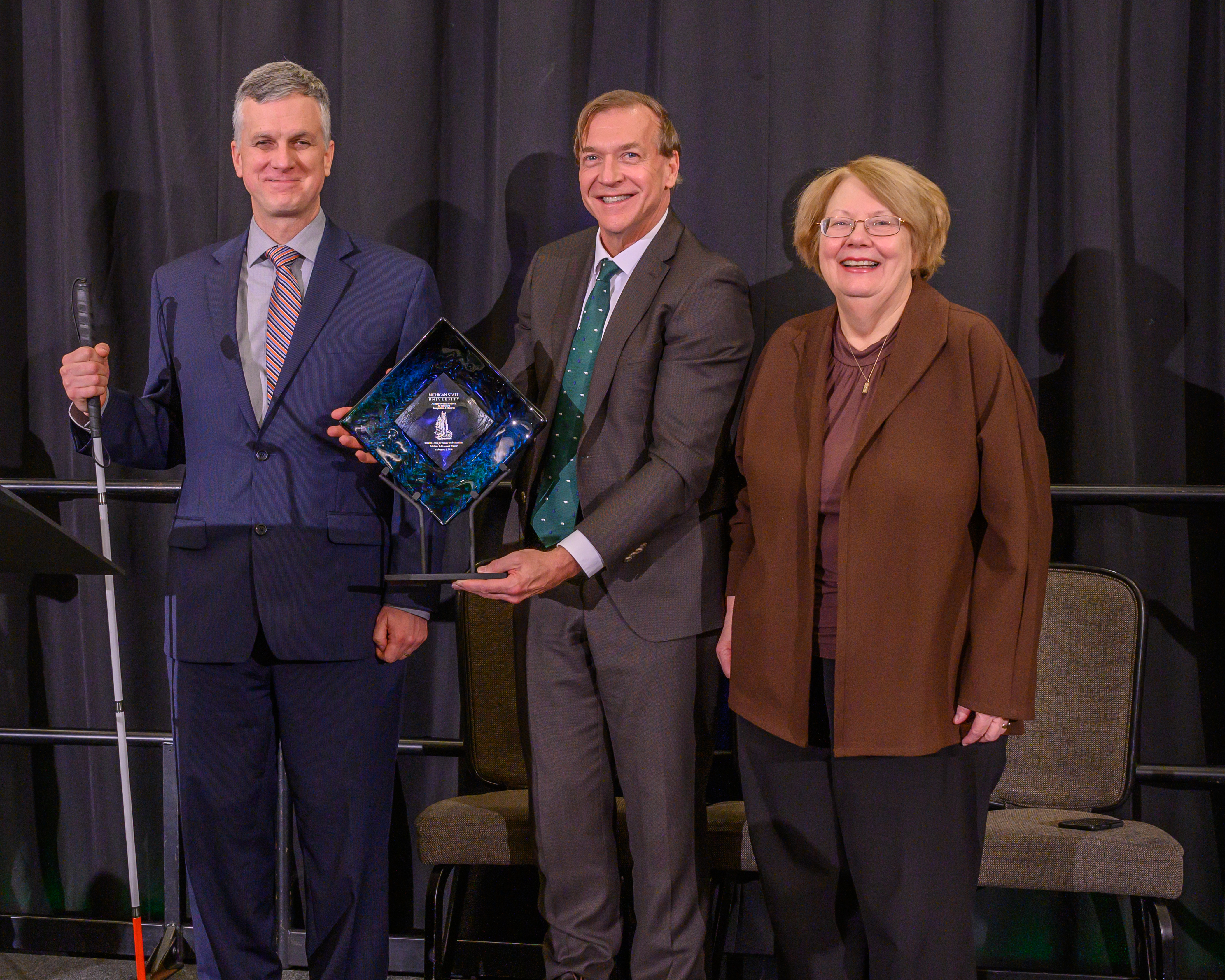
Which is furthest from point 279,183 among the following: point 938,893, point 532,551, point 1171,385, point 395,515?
point 1171,385

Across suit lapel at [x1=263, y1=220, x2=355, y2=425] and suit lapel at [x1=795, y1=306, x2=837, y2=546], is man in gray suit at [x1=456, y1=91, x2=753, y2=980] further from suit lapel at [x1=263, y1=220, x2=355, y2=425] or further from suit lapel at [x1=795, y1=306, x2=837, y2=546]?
suit lapel at [x1=263, y1=220, x2=355, y2=425]

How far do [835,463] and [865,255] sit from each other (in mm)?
366

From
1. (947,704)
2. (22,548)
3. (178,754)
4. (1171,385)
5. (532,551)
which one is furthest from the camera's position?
(1171,385)

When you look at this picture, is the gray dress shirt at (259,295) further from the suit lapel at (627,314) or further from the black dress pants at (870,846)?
the black dress pants at (870,846)

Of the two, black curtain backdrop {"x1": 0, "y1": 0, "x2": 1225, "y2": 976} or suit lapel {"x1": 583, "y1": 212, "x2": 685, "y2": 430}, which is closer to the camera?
suit lapel {"x1": 583, "y1": 212, "x2": 685, "y2": 430}

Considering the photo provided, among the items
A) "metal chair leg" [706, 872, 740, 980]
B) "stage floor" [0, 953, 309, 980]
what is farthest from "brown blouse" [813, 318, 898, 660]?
"stage floor" [0, 953, 309, 980]

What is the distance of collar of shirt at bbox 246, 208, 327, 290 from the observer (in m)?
2.20

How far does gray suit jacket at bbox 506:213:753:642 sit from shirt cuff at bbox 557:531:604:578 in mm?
18

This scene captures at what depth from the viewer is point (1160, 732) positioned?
2.67m

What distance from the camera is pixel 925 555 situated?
1.80 metres

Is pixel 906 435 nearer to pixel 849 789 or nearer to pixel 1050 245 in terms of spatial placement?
pixel 849 789

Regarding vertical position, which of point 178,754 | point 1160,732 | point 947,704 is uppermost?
point 947,704

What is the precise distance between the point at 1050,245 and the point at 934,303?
3.11ft

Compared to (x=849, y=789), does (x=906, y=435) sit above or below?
above
